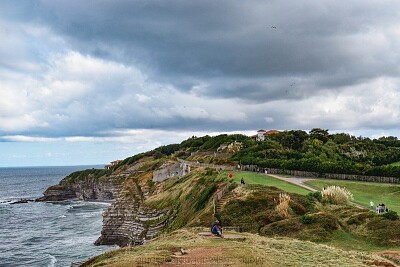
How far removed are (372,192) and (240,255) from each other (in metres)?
35.2

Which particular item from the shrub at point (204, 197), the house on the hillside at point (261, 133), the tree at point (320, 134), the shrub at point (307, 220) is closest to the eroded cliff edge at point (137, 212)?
the shrub at point (204, 197)

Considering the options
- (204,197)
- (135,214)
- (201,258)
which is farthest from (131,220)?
(201,258)

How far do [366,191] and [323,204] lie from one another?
1550cm

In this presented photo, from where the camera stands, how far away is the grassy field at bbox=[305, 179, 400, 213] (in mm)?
44275

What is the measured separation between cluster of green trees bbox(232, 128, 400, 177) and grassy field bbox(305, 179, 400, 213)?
6.71 m

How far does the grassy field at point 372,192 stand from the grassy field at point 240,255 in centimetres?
2040

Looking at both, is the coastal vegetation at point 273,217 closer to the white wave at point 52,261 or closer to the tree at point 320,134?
the white wave at point 52,261

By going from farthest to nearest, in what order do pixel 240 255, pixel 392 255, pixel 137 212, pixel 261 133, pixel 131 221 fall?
pixel 261 133
pixel 131 221
pixel 137 212
pixel 392 255
pixel 240 255

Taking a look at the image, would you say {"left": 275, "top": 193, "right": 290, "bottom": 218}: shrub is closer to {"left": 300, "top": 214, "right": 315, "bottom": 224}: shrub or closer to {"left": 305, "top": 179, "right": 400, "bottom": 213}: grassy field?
{"left": 300, "top": 214, "right": 315, "bottom": 224}: shrub

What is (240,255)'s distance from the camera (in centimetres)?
2055

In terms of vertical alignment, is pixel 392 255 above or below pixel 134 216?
above

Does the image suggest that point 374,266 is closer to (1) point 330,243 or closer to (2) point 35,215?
(1) point 330,243

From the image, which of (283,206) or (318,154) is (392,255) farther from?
(318,154)

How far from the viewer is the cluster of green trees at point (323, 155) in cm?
6275
